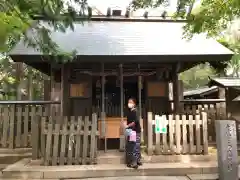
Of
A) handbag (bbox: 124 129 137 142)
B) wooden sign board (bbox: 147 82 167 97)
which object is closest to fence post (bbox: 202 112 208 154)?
handbag (bbox: 124 129 137 142)

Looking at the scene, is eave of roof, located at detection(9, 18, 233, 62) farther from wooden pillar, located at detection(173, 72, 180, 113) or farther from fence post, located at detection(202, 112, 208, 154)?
fence post, located at detection(202, 112, 208, 154)

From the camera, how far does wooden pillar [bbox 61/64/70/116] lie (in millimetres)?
9820

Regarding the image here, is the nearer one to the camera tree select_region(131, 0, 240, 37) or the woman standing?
the woman standing

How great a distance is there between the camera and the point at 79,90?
34.9 ft

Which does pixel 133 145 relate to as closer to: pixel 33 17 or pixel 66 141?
pixel 66 141

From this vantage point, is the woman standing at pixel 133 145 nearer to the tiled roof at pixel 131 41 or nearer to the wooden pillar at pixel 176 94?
the tiled roof at pixel 131 41

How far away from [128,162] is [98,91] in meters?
4.35

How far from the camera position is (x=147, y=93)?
1096 centimetres

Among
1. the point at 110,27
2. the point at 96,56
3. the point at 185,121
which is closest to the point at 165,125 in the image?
the point at 185,121

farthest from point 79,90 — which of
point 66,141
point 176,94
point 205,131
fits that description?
point 205,131

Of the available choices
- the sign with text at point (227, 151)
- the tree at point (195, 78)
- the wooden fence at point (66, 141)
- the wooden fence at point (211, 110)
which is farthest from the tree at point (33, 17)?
the tree at point (195, 78)

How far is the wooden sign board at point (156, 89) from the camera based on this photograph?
10969 mm

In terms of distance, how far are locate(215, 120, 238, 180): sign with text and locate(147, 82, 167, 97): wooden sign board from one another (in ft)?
14.7

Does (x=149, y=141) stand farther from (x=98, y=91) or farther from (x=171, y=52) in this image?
(x=98, y=91)
